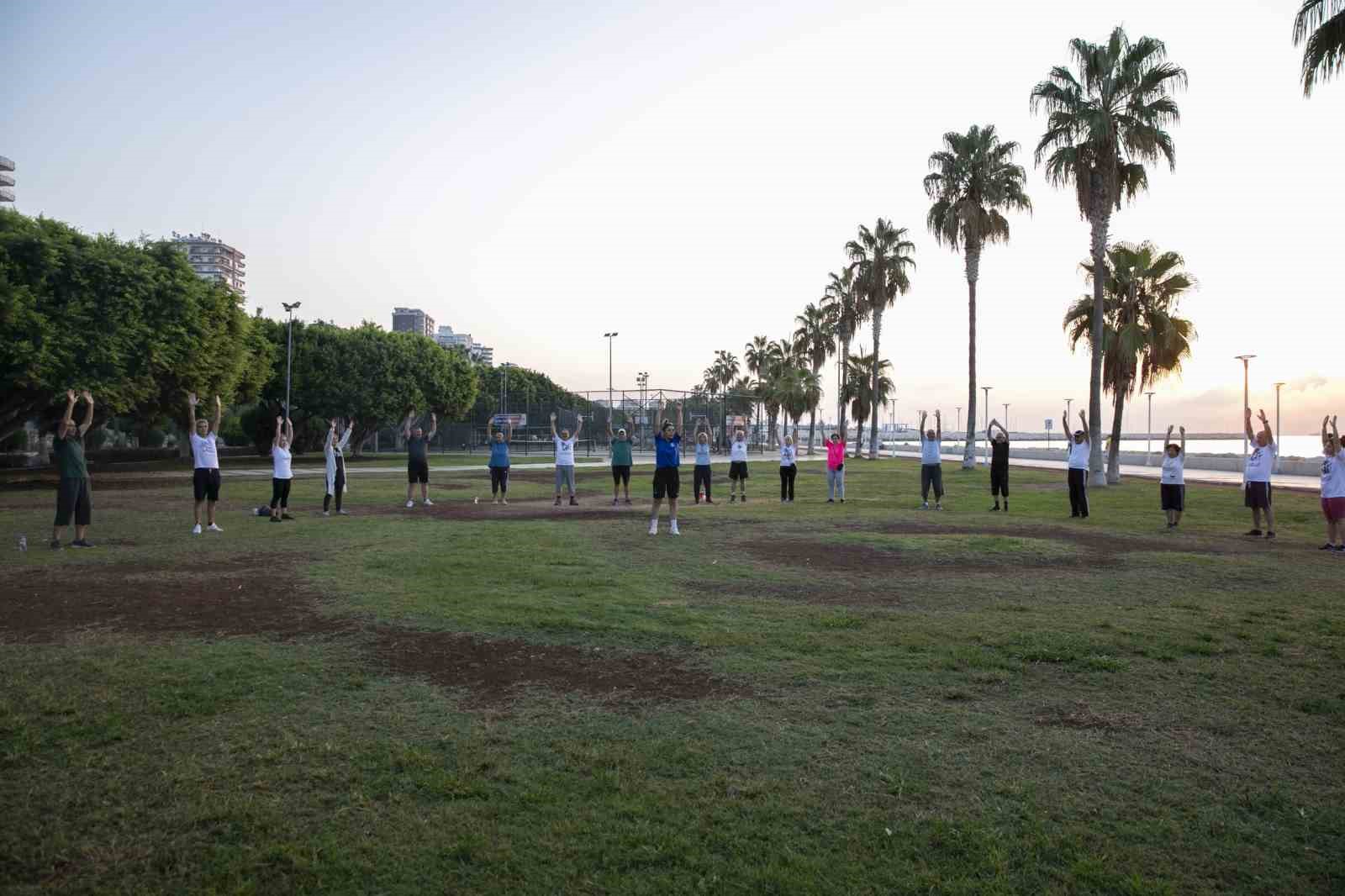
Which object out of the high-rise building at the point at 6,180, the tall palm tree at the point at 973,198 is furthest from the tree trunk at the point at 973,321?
the high-rise building at the point at 6,180

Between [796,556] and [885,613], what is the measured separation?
366cm

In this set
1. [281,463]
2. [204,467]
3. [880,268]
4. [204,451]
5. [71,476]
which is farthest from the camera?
[880,268]

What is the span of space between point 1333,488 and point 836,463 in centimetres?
975

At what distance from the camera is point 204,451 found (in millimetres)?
13430

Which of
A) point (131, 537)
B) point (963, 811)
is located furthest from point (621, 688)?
point (131, 537)

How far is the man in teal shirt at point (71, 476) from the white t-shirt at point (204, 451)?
151cm

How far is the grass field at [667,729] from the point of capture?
3330 mm

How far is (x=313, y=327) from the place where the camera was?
48.1 meters

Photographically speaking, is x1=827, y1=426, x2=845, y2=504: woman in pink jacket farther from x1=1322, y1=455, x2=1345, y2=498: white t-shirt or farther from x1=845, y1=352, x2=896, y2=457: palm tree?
x1=845, y1=352, x2=896, y2=457: palm tree

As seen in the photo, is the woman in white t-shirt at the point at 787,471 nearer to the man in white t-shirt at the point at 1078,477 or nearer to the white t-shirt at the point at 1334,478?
the man in white t-shirt at the point at 1078,477

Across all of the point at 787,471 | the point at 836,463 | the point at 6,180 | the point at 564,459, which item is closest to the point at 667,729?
the point at 564,459

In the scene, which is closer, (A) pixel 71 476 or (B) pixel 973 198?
(A) pixel 71 476

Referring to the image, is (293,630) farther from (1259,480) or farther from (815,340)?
(815,340)

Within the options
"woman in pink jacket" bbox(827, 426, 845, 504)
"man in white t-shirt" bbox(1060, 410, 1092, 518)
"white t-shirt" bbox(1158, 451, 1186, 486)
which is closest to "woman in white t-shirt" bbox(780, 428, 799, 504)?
"woman in pink jacket" bbox(827, 426, 845, 504)
